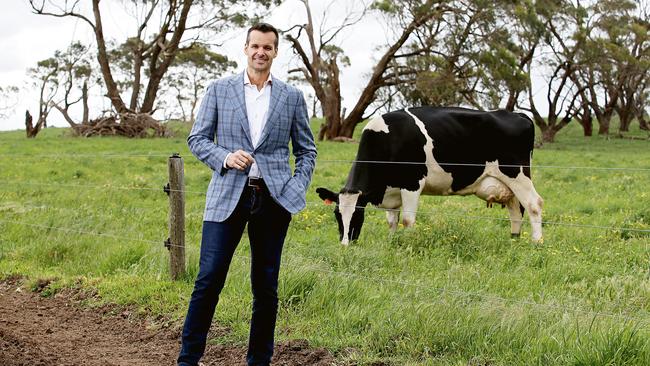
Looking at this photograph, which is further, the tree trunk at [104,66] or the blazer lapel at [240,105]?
the tree trunk at [104,66]

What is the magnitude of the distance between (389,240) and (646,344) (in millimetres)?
4032

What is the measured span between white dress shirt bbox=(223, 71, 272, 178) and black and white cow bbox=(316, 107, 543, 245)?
4.87 metres

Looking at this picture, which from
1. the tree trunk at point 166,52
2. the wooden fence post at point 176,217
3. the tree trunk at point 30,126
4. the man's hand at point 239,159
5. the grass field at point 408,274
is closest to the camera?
the man's hand at point 239,159

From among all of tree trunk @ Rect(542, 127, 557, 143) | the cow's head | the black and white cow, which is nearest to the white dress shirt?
the cow's head

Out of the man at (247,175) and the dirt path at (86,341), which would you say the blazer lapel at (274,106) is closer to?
the man at (247,175)

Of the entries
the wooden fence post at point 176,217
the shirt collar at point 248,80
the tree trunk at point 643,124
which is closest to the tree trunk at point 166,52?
the tree trunk at point 643,124

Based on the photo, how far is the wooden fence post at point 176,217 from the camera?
619 cm

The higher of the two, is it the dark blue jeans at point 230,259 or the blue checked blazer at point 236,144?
the blue checked blazer at point 236,144

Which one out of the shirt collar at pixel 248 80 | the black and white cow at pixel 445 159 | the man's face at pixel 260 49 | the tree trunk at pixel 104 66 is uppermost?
the tree trunk at pixel 104 66

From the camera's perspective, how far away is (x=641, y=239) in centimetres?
866

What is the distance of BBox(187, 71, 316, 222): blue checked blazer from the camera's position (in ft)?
12.9

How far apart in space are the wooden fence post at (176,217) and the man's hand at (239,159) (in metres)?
2.43

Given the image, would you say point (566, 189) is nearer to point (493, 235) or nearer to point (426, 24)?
point (493, 235)

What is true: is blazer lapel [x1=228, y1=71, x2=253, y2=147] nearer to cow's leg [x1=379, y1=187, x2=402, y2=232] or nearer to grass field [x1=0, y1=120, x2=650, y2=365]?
grass field [x1=0, y1=120, x2=650, y2=365]
